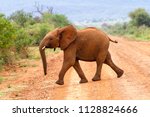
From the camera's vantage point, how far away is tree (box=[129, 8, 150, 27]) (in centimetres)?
6420

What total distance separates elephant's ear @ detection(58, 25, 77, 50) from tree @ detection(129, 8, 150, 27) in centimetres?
4783

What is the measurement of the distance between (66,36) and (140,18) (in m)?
49.5

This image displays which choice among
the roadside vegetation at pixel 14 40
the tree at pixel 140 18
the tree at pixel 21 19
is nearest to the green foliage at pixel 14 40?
the roadside vegetation at pixel 14 40

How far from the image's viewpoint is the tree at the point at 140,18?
64200mm

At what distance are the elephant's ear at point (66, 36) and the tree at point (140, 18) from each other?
157 feet

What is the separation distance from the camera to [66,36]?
16609mm

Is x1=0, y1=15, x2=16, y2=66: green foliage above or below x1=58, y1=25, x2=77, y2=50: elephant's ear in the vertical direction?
below

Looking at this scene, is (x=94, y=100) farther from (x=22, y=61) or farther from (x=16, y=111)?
(x=22, y=61)

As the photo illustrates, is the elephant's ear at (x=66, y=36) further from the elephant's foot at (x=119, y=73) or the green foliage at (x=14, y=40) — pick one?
the green foliage at (x=14, y=40)

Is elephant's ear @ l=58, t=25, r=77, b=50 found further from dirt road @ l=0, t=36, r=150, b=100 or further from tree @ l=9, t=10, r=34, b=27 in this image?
tree @ l=9, t=10, r=34, b=27

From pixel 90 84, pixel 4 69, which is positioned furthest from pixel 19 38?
pixel 90 84

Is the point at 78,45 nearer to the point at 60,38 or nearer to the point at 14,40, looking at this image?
the point at 60,38

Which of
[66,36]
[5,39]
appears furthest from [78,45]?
[5,39]

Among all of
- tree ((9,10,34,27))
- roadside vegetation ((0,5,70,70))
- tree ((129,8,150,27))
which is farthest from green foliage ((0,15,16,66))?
tree ((129,8,150,27))
